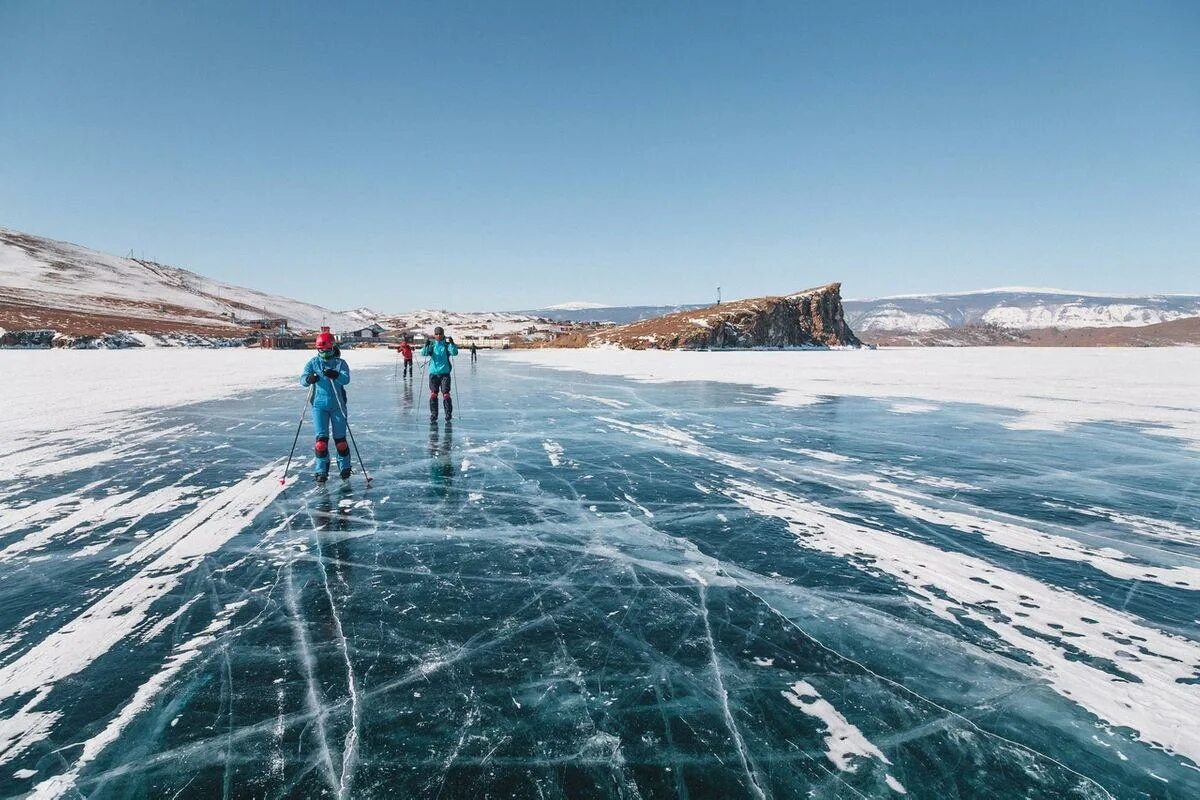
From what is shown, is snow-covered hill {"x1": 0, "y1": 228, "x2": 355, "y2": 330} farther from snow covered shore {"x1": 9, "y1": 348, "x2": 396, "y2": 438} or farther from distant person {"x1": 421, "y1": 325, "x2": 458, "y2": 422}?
distant person {"x1": 421, "y1": 325, "x2": 458, "y2": 422}

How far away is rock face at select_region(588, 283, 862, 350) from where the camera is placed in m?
71.8

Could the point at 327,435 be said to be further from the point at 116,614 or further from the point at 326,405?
the point at 116,614

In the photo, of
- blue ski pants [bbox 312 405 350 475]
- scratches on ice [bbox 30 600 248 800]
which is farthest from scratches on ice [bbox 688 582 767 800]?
blue ski pants [bbox 312 405 350 475]

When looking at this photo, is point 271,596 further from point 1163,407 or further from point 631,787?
point 1163,407

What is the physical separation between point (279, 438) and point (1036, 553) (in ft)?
39.3

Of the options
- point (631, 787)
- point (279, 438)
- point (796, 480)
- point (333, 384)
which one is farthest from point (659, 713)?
point (279, 438)

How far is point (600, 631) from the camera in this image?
12.7 ft

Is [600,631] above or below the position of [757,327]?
below

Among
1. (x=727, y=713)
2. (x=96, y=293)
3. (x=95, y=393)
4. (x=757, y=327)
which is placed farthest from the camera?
(x=96, y=293)

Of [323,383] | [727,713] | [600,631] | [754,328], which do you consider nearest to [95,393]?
[323,383]

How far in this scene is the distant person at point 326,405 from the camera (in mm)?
7660

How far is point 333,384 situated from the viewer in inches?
310

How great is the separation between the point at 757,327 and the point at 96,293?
166m

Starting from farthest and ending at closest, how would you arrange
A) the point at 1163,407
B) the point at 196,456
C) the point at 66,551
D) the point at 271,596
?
the point at 1163,407 < the point at 196,456 < the point at 66,551 < the point at 271,596
